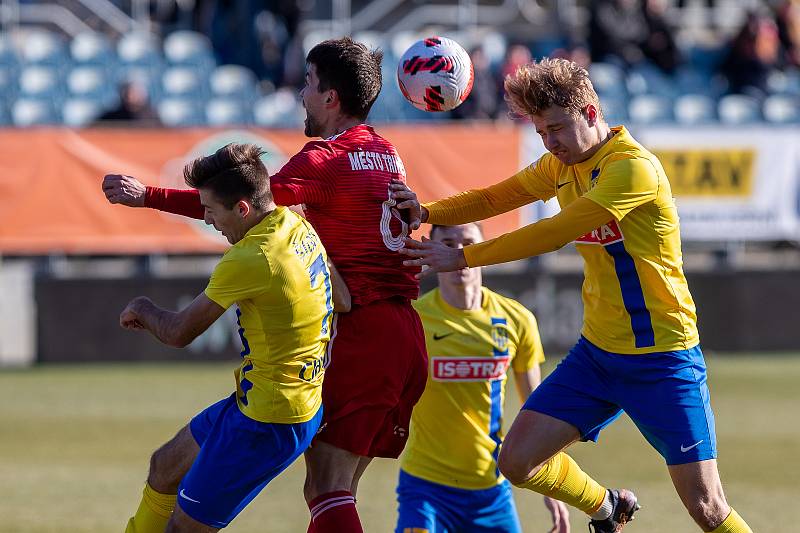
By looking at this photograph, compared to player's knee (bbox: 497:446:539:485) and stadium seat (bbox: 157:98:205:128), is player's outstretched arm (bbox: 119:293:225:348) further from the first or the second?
stadium seat (bbox: 157:98:205:128)

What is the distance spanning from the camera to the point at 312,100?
5.36m

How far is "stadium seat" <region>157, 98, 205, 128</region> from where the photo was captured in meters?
16.3

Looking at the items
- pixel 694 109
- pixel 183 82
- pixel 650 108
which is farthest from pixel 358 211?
pixel 694 109

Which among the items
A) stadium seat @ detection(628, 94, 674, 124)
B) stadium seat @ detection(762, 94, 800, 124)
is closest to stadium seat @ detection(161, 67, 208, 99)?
stadium seat @ detection(628, 94, 674, 124)

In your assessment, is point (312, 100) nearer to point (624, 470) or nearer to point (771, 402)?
point (624, 470)

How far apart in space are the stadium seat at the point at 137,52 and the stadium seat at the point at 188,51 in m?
0.18

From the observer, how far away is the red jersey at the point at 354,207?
5207 millimetres

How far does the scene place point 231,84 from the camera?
1656cm

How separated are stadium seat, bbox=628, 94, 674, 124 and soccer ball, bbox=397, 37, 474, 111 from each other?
1195 cm

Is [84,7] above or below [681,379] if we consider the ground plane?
above

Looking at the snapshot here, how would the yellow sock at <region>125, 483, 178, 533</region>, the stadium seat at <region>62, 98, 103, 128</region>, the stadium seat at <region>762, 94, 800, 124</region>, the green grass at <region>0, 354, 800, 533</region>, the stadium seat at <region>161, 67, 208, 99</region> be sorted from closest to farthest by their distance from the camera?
the yellow sock at <region>125, 483, 178, 533</region>
the green grass at <region>0, 354, 800, 533</region>
the stadium seat at <region>62, 98, 103, 128</region>
the stadium seat at <region>161, 67, 208, 99</region>
the stadium seat at <region>762, 94, 800, 124</region>

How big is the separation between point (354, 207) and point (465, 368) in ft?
4.80

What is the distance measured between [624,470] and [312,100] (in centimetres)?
491

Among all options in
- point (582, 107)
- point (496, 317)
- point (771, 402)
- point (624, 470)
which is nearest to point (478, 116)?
point (771, 402)
